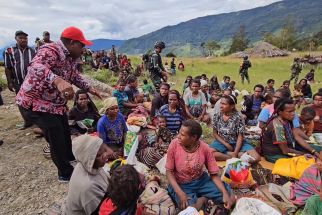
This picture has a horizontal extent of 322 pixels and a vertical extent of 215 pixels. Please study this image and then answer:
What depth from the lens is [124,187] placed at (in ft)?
7.13

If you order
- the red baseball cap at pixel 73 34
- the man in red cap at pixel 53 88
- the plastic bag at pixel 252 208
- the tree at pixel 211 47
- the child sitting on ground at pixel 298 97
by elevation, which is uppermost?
the red baseball cap at pixel 73 34

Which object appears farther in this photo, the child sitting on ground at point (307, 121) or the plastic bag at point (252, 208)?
the child sitting on ground at point (307, 121)

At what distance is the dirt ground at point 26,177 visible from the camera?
3549 mm

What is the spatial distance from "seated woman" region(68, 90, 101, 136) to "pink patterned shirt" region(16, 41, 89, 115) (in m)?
1.63

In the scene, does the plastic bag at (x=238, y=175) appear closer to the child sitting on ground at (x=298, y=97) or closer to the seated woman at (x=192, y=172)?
the seated woman at (x=192, y=172)

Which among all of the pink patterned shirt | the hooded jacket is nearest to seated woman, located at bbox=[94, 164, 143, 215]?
the hooded jacket

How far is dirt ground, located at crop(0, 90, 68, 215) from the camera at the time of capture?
3.55m

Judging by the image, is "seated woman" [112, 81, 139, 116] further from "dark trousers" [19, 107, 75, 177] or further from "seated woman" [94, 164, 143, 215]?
"seated woman" [94, 164, 143, 215]

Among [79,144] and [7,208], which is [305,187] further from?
[7,208]

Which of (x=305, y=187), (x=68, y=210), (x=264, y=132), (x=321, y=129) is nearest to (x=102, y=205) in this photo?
(x=68, y=210)

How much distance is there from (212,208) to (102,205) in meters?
1.23

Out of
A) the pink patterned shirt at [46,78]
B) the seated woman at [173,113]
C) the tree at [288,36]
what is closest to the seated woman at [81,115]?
the seated woman at [173,113]

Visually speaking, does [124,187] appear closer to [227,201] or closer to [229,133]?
[227,201]

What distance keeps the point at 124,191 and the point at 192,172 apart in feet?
4.04
